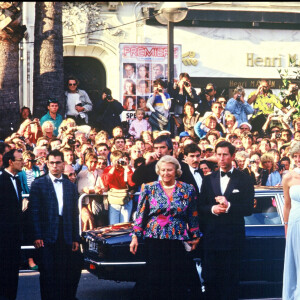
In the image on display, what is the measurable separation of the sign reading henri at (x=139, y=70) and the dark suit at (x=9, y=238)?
31.0 ft

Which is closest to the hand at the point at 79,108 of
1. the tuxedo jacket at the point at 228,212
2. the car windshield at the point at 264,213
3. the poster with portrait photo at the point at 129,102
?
the poster with portrait photo at the point at 129,102

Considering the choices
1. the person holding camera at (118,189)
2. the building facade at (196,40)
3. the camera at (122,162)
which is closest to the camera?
the person holding camera at (118,189)

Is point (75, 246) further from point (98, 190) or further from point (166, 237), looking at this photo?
point (98, 190)

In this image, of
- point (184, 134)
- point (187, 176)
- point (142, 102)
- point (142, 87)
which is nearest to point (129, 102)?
point (142, 102)

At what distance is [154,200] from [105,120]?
953 cm

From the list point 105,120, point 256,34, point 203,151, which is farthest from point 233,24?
point 203,151

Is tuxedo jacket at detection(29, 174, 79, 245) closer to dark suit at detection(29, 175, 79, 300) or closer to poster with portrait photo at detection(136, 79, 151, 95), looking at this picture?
dark suit at detection(29, 175, 79, 300)

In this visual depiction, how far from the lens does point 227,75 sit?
28859mm

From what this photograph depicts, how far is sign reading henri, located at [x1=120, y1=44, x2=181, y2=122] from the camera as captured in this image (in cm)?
1984

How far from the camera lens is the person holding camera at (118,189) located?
13242 millimetres

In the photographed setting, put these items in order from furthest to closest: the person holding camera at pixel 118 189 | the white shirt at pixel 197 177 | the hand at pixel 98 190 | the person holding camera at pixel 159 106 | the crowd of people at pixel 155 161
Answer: the person holding camera at pixel 159 106
the hand at pixel 98 190
the person holding camera at pixel 118 189
the white shirt at pixel 197 177
the crowd of people at pixel 155 161

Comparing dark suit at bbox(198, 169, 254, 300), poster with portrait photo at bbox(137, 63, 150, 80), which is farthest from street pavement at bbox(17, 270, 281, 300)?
poster with portrait photo at bbox(137, 63, 150, 80)

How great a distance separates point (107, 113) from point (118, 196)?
5786 mm

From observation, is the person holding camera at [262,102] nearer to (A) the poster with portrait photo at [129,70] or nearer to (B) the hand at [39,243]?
(A) the poster with portrait photo at [129,70]
